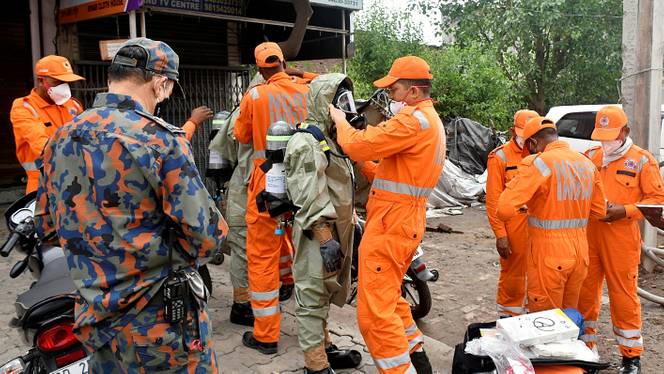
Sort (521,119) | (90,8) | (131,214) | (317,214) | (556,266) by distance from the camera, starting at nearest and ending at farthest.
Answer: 1. (131,214)
2. (317,214)
3. (556,266)
4. (521,119)
5. (90,8)

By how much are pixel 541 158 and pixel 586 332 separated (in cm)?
133

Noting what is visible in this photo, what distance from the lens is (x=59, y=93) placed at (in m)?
4.90

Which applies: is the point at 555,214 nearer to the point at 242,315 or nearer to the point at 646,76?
the point at 242,315

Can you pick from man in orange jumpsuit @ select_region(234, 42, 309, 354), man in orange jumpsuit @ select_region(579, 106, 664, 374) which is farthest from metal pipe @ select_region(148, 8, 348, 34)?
man in orange jumpsuit @ select_region(579, 106, 664, 374)

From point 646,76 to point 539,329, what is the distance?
3.93 m

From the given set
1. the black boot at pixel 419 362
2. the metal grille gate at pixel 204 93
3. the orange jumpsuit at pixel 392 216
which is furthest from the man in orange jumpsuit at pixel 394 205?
the metal grille gate at pixel 204 93

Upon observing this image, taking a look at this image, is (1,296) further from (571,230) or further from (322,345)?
(571,230)

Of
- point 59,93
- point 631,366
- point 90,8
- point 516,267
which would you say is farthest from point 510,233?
point 90,8

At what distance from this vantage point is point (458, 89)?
14391mm

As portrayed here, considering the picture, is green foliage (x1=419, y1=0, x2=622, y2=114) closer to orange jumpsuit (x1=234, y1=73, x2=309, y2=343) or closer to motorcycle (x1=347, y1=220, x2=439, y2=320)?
motorcycle (x1=347, y1=220, x2=439, y2=320)

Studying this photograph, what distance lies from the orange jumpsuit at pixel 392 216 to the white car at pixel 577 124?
7246mm

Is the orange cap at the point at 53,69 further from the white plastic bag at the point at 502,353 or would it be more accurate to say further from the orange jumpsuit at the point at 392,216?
the white plastic bag at the point at 502,353

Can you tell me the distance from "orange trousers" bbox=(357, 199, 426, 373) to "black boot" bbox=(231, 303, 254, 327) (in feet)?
5.29

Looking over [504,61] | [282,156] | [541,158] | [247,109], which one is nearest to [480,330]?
[541,158]
